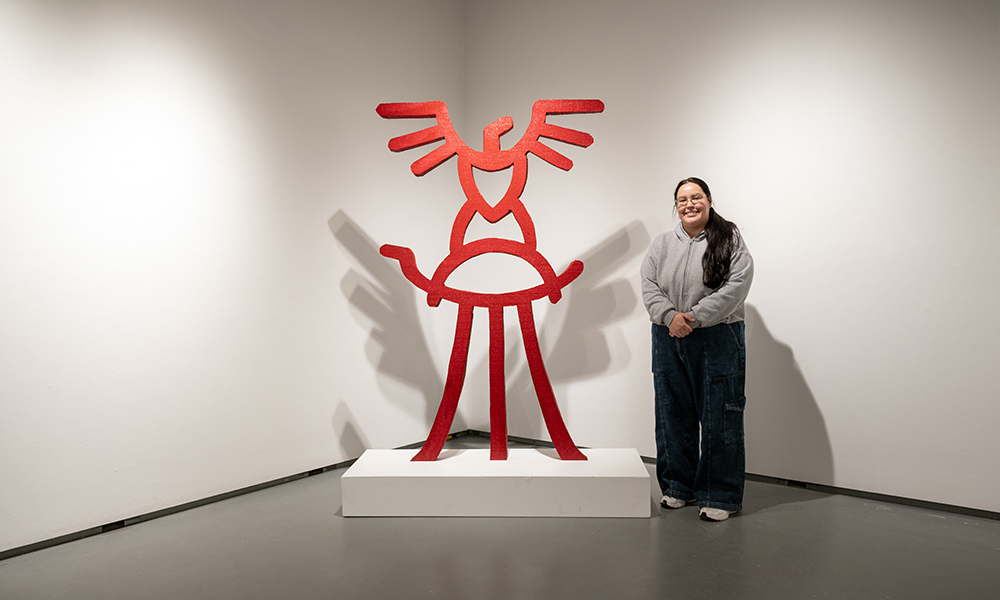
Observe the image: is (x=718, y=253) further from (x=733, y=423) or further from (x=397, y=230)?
(x=397, y=230)

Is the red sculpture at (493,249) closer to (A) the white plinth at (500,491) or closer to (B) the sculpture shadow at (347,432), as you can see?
(A) the white plinth at (500,491)

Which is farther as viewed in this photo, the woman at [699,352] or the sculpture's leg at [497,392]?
the sculpture's leg at [497,392]

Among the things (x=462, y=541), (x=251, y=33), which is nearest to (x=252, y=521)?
(x=462, y=541)

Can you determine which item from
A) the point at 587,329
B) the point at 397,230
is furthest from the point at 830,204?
the point at 397,230

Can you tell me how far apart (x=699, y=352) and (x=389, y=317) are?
6.11ft

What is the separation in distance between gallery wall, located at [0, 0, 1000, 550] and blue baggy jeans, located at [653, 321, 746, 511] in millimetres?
602

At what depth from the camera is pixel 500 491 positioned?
2818mm

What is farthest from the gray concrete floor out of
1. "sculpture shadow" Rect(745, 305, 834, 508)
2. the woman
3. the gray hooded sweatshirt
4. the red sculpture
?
the gray hooded sweatshirt

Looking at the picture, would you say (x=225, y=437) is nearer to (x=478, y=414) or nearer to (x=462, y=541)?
(x=462, y=541)

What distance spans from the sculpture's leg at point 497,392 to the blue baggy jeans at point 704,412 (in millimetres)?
708

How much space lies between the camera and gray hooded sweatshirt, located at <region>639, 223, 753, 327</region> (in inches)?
106

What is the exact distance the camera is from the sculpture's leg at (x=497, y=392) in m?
3.05

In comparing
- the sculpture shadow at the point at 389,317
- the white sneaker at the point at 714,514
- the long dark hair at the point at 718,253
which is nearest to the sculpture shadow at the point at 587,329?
the sculpture shadow at the point at 389,317

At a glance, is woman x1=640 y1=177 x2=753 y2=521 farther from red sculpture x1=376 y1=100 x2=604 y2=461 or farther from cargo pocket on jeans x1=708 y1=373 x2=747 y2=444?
red sculpture x1=376 y1=100 x2=604 y2=461
